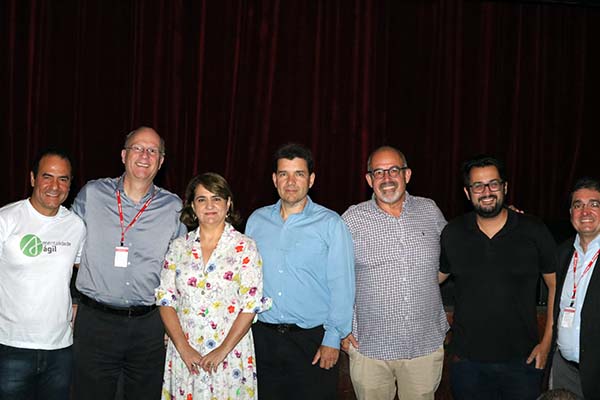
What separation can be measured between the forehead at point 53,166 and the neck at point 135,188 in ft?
0.94

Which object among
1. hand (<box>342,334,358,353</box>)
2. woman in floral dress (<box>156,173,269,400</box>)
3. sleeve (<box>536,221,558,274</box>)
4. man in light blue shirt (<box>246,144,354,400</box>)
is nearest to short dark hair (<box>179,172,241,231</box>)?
woman in floral dress (<box>156,173,269,400</box>)

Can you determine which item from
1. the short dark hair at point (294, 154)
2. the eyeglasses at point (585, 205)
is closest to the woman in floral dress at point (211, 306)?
the short dark hair at point (294, 154)

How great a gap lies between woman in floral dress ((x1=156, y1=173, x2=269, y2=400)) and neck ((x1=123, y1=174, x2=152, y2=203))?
14.2 inches

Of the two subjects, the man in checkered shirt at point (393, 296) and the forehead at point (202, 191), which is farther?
the man in checkered shirt at point (393, 296)

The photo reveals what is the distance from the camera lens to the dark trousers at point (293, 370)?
2.81 metres

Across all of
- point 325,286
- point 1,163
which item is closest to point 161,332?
point 325,286

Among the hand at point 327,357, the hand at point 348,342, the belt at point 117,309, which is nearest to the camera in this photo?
the hand at point 327,357

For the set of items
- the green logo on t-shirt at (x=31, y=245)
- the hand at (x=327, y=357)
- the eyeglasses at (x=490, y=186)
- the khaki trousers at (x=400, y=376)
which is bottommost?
the khaki trousers at (x=400, y=376)

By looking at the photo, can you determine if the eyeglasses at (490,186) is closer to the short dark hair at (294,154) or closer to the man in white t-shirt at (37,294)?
the short dark hair at (294,154)

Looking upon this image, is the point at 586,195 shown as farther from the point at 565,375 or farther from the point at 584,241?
the point at 565,375

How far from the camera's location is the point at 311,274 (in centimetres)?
284

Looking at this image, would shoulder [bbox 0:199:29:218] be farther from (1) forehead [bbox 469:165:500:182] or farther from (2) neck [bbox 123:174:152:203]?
(1) forehead [bbox 469:165:500:182]

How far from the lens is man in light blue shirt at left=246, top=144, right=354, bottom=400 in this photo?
9.21 feet

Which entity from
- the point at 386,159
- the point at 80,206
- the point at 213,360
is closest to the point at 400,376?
the point at 213,360
